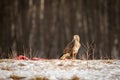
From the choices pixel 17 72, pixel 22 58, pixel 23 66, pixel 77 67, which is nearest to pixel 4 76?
pixel 17 72

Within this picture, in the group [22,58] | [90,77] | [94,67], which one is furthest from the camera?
[22,58]

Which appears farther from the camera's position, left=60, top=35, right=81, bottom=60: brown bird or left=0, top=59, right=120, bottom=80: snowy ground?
left=60, top=35, right=81, bottom=60: brown bird

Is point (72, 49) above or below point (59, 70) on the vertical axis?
above

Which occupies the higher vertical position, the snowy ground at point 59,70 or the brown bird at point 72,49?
the brown bird at point 72,49

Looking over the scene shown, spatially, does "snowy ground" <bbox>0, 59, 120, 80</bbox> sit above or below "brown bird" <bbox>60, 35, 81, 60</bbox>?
below

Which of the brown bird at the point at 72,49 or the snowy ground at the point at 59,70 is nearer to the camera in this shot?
the snowy ground at the point at 59,70

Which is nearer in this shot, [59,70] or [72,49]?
[59,70]

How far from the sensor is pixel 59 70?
1216 centimetres

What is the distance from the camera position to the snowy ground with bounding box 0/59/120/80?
11.4 meters

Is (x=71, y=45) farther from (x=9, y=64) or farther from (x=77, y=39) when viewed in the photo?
(x=9, y=64)

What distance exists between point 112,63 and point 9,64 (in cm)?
327

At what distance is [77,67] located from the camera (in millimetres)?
12562

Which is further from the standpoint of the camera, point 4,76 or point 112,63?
point 112,63

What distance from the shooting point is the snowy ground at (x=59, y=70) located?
37.3 feet
